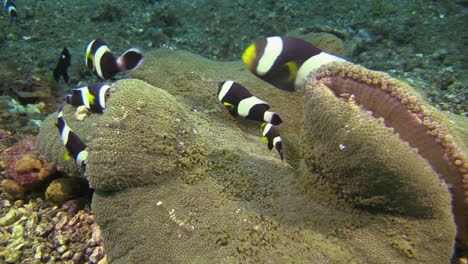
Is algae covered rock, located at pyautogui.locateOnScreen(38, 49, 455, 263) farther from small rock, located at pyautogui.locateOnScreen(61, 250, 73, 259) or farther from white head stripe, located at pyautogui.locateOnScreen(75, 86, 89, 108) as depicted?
white head stripe, located at pyautogui.locateOnScreen(75, 86, 89, 108)

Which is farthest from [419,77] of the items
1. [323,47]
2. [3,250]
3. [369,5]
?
[3,250]

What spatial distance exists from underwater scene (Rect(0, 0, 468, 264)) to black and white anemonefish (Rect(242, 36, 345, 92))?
1 cm

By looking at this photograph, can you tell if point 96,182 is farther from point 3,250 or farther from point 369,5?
point 369,5

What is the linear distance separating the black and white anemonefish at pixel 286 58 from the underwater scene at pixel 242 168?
0.04 feet

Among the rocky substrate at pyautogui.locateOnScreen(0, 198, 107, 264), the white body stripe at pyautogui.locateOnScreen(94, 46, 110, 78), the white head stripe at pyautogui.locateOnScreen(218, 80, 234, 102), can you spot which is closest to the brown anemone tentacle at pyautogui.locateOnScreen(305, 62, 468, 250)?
the white head stripe at pyautogui.locateOnScreen(218, 80, 234, 102)

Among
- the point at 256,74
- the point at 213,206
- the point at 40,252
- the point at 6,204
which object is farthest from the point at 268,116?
the point at 6,204

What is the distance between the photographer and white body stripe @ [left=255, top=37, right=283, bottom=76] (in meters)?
2.22

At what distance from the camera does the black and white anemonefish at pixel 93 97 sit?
2.87 m

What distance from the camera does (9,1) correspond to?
6.52 meters

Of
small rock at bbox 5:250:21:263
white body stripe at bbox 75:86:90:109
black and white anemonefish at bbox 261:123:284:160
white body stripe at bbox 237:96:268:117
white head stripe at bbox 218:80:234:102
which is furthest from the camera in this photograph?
white body stripe at bbox 75:86:90:109

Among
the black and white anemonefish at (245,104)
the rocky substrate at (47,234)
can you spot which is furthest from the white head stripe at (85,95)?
the black and white anemonefish at (245,104)

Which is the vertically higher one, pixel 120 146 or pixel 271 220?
pixel 120 146

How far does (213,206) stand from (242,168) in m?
0.42

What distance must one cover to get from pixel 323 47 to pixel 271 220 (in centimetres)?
263
